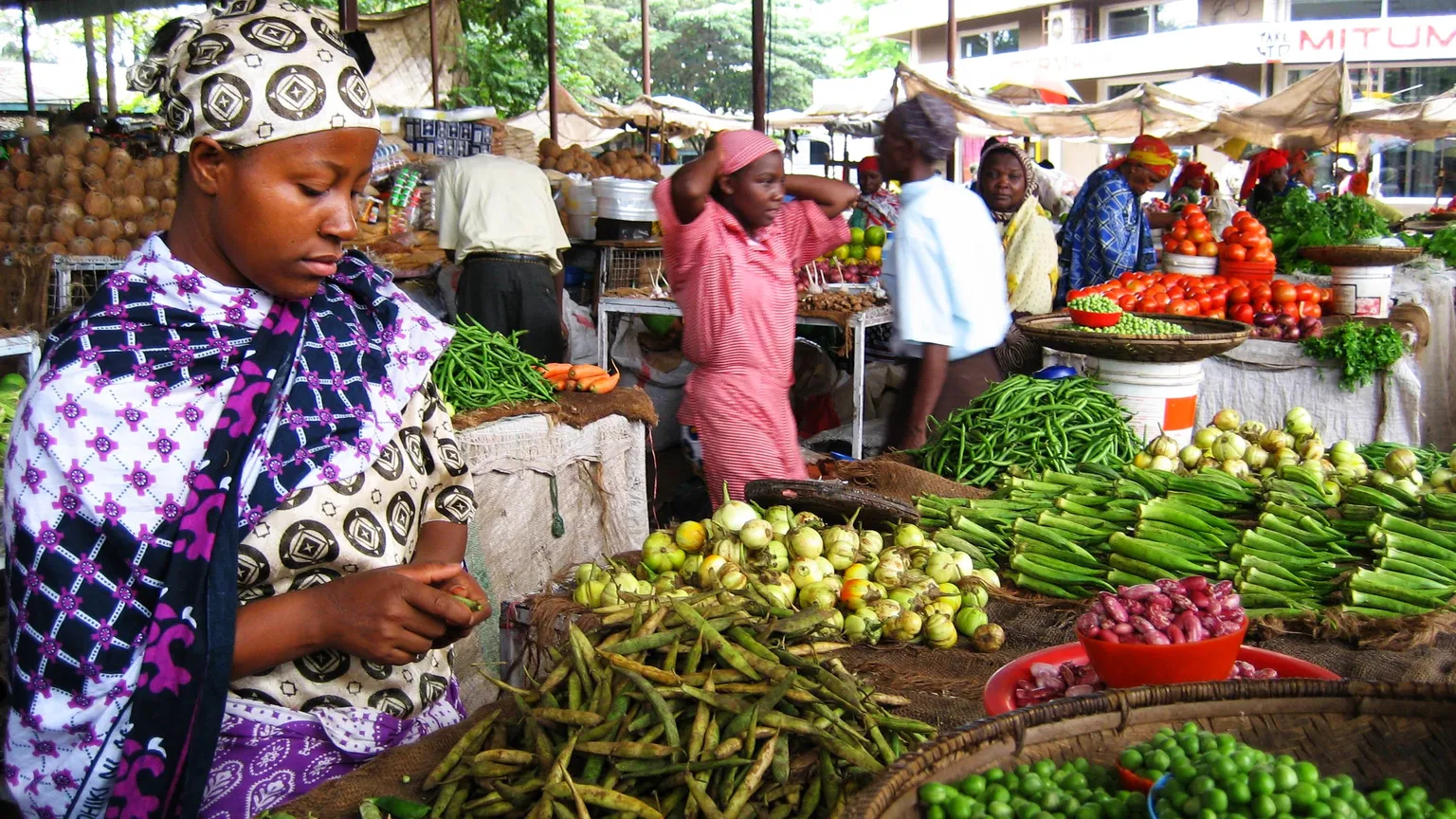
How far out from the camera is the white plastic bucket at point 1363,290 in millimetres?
7184

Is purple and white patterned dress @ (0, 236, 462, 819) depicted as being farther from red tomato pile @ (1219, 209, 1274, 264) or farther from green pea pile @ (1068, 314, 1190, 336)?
red tomato pile @ (1219, 209, 1274, 264)

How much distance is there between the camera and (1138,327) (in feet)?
18.4

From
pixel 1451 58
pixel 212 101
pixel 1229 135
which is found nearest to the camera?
pixel 212 101

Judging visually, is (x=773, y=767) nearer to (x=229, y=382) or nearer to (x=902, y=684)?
(x=902, y=684)

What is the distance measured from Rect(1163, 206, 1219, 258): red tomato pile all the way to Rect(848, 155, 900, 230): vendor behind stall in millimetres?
2490

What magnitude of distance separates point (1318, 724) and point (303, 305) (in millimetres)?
1774

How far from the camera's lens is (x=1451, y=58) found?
80.2 feet

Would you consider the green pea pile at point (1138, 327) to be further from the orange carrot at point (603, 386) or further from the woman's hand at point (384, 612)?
the woman's hand at point (384, 612)

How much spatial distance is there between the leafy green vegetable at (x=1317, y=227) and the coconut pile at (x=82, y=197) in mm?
8449

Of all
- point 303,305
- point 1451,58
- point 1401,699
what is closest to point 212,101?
point 303,305

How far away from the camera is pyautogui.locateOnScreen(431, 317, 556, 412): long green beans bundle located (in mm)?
4758

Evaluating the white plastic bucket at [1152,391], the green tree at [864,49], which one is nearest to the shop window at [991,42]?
the green tree at [864,49]

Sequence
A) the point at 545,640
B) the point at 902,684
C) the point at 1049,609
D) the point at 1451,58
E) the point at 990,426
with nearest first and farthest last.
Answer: the point at 902,684
the point at 545,640
the point at 1049,609
the point at 990,426
the point at 1451,58

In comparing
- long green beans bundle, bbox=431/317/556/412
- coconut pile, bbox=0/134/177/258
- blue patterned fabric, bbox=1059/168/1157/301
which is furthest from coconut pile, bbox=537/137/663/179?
long green beans bundle, bbox=431/317/556/412
